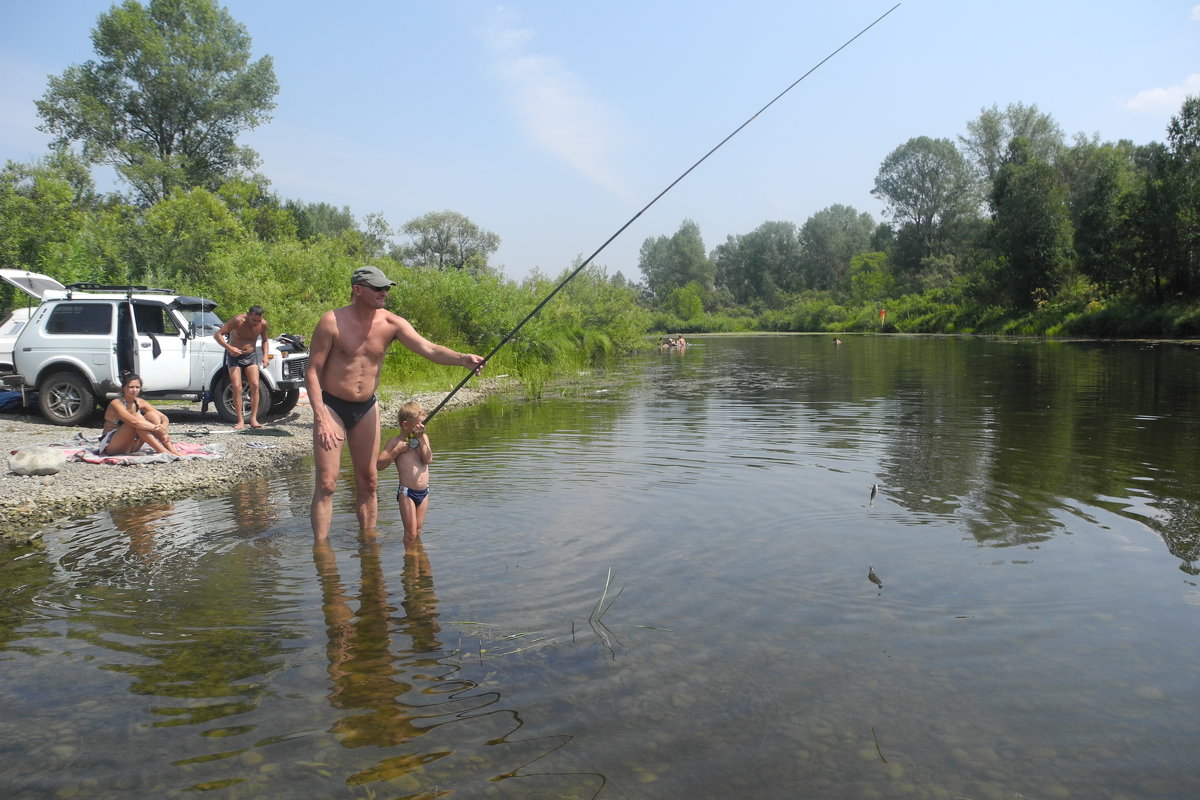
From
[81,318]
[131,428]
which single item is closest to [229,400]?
[81,318]

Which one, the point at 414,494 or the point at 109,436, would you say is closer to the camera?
the point at 414,494

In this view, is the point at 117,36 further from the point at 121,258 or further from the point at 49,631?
the point at 49,631

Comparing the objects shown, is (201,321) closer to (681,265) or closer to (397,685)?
(397,685)

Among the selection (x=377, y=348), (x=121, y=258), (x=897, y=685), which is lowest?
(x=897, y=685)

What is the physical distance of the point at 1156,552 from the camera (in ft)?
21.8

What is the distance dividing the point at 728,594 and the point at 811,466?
518 cm

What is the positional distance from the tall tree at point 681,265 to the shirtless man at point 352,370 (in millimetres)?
105383

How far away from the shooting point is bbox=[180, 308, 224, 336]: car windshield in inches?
571

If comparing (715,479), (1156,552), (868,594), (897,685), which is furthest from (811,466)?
(897,685)

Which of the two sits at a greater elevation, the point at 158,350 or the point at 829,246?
the point at 829,246

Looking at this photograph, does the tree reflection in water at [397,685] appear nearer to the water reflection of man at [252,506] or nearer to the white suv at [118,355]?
the water reflection of man at [252,506]

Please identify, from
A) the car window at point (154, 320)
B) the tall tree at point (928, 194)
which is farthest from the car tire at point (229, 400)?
the tall tree at point (928, 194)

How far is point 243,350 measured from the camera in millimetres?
13422

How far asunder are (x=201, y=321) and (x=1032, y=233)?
56.3 m
